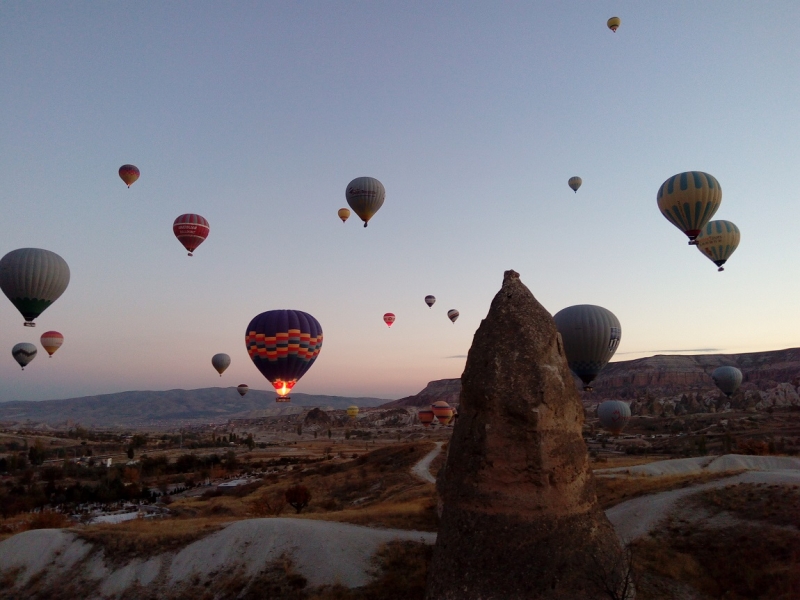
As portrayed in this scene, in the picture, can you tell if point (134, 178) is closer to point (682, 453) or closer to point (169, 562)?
point (169, 562)

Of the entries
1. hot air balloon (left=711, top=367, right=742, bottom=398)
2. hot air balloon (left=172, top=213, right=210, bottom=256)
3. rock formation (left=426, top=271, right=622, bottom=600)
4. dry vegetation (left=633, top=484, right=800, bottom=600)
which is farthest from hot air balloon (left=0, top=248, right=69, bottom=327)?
hot air balloon (left=711, top=367, right=742, bottom=398)

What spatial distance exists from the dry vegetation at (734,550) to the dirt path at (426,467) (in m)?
22.4

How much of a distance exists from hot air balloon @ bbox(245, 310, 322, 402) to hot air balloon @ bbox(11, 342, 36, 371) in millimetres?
37647

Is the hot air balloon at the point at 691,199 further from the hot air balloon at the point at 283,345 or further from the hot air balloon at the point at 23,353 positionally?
the hot air balloon at the point at 23,353

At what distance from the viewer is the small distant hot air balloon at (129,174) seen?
143ft

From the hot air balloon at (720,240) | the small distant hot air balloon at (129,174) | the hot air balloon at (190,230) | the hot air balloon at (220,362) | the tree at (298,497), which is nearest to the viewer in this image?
the tree at (298,497)

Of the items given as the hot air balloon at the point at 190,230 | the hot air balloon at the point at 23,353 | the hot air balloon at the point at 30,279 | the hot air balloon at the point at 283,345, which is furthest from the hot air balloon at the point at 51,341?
the hot air balloon at the point at 283,345

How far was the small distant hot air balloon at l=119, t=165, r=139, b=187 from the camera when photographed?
4356cm

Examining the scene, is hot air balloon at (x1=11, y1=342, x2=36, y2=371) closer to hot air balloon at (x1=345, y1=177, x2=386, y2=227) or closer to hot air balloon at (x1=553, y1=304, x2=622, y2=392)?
hot air balloon at (x1=345, y1=177, x2=386, y2=227)

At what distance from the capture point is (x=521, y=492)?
433 inches

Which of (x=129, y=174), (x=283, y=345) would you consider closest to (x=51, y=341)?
(x=129, y=174)

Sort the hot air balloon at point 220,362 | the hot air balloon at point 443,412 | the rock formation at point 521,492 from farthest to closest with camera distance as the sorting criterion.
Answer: the hot air balloon at point 220,362
the hot air balloon at point 443,412
the rock formation at point 521,492

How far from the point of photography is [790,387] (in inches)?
4313

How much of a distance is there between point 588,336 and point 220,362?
5101 centimetres
